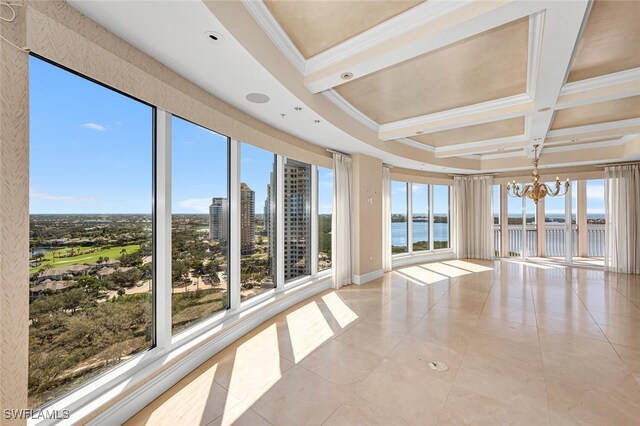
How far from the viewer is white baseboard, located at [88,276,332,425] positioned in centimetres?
183

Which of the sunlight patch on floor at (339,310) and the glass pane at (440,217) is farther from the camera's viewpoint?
the glass pane at (440,217)

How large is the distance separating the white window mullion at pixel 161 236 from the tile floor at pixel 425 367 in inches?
21.1

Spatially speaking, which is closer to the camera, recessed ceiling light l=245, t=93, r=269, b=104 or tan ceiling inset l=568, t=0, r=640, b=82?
tan ceiling inset l=568, t=0, r=640, b=82

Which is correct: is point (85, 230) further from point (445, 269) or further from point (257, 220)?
point (445, 269)

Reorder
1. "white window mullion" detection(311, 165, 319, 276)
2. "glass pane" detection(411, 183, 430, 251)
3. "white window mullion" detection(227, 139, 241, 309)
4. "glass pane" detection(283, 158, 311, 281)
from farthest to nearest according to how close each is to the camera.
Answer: "glass pane" detection(411, 183, 430, 251) < "white window mullion" detection(311, 165, 319, 276) < "glass pane" detection(283, 158, 311, 281) < "white window mullion" detection(227, 139, 241, 309)

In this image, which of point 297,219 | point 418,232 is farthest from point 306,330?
point 418,232

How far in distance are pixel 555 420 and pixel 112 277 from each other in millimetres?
3527

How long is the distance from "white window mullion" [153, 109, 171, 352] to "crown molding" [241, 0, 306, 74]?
1.16 m

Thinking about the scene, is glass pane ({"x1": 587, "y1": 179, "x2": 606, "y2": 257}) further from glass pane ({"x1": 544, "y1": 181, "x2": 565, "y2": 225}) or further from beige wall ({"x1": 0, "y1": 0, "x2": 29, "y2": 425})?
beige wall ({"x1": 0, "y1": 0, "x2": 29, "y2": 425})

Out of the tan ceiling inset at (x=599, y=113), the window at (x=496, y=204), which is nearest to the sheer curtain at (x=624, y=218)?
the window at (x=496, y=204)

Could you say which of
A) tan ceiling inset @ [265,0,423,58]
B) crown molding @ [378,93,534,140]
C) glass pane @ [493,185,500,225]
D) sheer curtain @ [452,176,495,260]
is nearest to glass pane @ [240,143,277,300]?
tan ceiling inset @ [265,0,423,58]

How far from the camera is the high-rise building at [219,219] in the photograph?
9.77ft

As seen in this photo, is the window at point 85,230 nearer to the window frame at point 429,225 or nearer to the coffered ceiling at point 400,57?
the coffered ceiling at point 400,57

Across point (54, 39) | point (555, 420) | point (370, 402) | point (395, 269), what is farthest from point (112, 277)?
point (395, 269)
